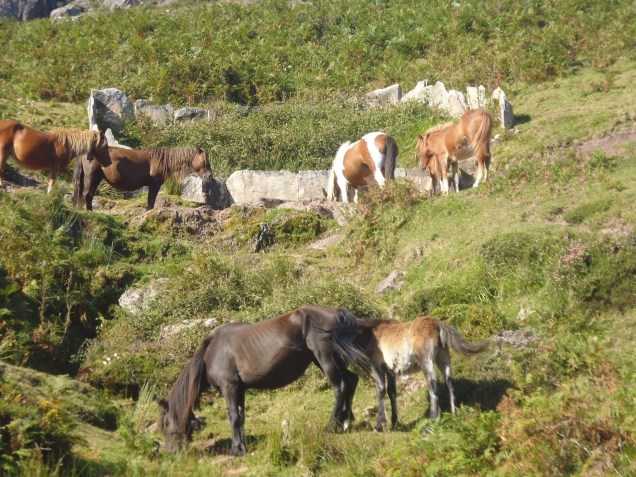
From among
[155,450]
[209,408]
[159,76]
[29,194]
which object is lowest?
[209,408]

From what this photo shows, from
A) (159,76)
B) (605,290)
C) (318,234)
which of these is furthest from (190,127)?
(605,290)

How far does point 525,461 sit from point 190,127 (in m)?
18.3

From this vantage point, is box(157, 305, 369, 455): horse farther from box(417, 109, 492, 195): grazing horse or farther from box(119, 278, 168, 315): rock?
box(417, 109, 492, 195): grazing horse

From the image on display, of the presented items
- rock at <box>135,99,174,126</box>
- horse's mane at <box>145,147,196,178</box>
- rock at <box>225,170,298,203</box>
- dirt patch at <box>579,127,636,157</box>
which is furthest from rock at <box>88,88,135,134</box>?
dirt patch at <box>579,127,636,157</box>

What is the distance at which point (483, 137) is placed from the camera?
54.9ft

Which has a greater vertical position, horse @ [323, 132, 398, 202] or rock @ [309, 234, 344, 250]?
horse @ [323, 132, 398, 202]

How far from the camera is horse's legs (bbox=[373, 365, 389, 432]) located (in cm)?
805

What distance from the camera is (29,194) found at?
1443cm

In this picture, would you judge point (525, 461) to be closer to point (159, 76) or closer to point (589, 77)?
point (589, 77)

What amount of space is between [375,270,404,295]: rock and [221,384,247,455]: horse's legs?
496cm

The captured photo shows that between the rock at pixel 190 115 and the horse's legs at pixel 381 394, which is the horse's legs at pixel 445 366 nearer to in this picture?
the horse's legs at pixel 381 394

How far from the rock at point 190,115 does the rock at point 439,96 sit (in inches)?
274

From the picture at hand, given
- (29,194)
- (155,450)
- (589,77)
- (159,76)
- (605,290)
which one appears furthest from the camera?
(159,76)

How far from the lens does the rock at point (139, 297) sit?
12219mm
